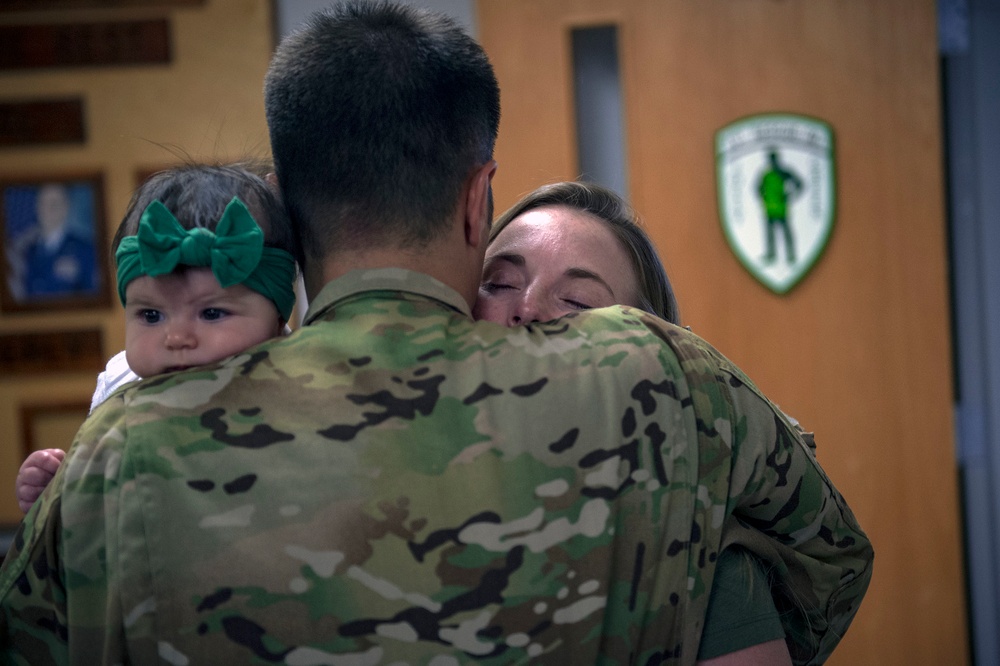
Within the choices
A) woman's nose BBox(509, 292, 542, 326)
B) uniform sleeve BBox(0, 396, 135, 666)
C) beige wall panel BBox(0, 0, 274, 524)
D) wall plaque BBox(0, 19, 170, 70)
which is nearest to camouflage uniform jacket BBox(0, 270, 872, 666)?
uniform sleeve BBox(0, 396, 135, 666)

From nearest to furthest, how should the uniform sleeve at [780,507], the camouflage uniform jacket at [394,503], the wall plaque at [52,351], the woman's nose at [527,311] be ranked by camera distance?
the camouflage uniform jacket at [394,503] < the uniform sleeve at [780,507] < the woman's nose at [527,311] < the wall plaque at [52,351]

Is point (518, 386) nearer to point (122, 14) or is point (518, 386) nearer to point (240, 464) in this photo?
point (240, 464)

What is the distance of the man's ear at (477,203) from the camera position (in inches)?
38.4

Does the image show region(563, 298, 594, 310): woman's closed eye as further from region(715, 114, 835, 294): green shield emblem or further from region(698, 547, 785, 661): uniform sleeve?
region(715, 114, 835, 294): green shield emblem

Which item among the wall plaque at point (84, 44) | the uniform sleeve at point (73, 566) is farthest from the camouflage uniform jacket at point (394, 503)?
the wall plaque at point (84, 44)

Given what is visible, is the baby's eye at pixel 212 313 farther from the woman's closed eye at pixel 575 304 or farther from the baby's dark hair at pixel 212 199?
the woman's closed eye at pixel 575 304

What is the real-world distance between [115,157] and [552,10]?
133 cm

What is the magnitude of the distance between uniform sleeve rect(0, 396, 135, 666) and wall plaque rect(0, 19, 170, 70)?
215 cm

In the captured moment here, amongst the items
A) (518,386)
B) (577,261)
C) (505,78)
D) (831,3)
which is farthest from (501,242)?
(831,3)

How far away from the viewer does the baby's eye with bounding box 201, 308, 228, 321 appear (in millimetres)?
1039

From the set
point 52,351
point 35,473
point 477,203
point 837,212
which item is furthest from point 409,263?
point 52,351

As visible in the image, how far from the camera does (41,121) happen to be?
8.80ft

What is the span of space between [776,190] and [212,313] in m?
1.94

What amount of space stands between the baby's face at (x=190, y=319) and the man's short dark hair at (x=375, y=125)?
0.43ft
